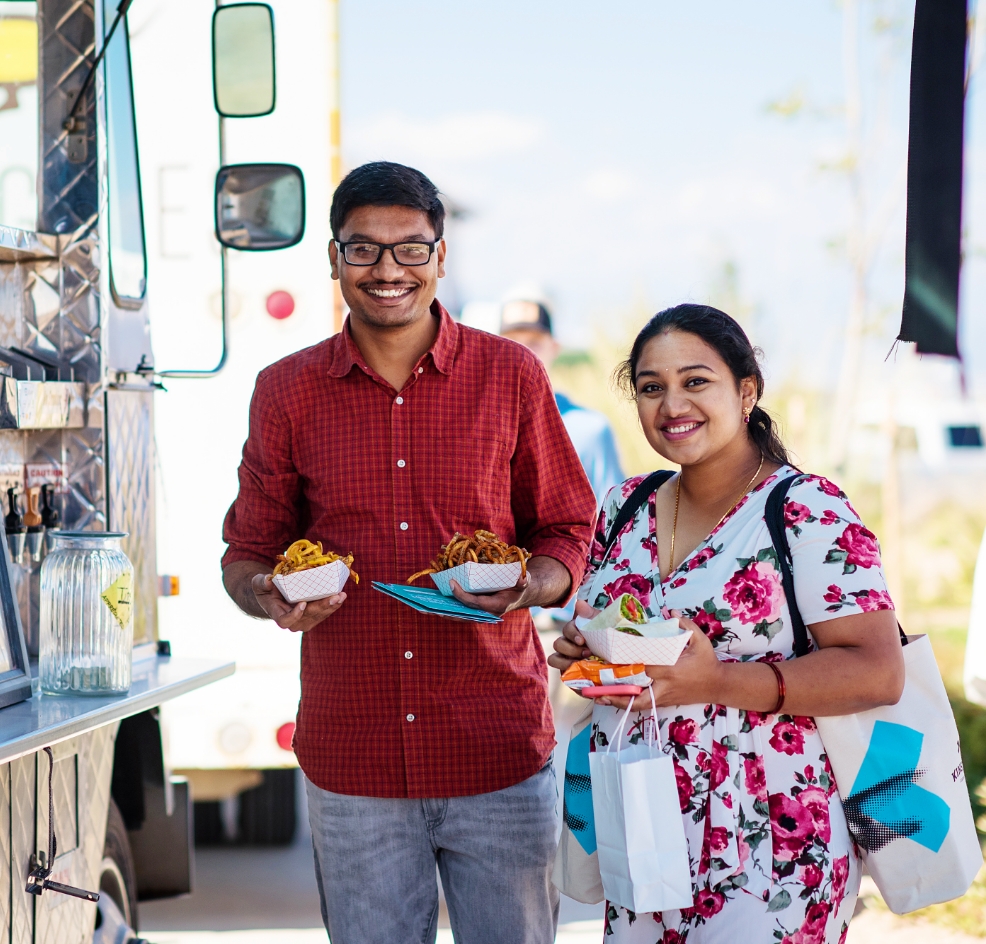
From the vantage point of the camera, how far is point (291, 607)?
96.6 inches

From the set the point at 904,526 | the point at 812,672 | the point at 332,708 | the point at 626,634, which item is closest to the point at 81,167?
the point at 332,708

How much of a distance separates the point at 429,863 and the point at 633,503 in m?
0.92

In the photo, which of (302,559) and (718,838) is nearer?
(718,838)

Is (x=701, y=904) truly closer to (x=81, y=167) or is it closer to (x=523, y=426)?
(x=523, y=426)

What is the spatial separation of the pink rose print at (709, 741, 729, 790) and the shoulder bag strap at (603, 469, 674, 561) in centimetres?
46

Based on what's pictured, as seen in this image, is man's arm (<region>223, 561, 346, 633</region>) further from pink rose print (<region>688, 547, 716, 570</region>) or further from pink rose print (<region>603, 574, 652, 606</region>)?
pink rose print (<region>688, 547, 716, 570</region>)

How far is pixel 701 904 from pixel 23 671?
1.53m

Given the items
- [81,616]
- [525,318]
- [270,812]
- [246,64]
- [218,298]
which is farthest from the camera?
[525,318]

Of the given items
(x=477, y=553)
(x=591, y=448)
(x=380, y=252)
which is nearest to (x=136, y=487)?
(x=380, y=252)

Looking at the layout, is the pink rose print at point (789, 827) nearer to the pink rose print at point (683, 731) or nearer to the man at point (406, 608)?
the pink rose print at point (683, 731)

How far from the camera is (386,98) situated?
24.4m

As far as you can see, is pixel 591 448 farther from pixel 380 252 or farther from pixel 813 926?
pixel 813 926

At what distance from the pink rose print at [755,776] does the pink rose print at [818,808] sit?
7 cm

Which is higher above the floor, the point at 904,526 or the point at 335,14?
the point at 335,14
